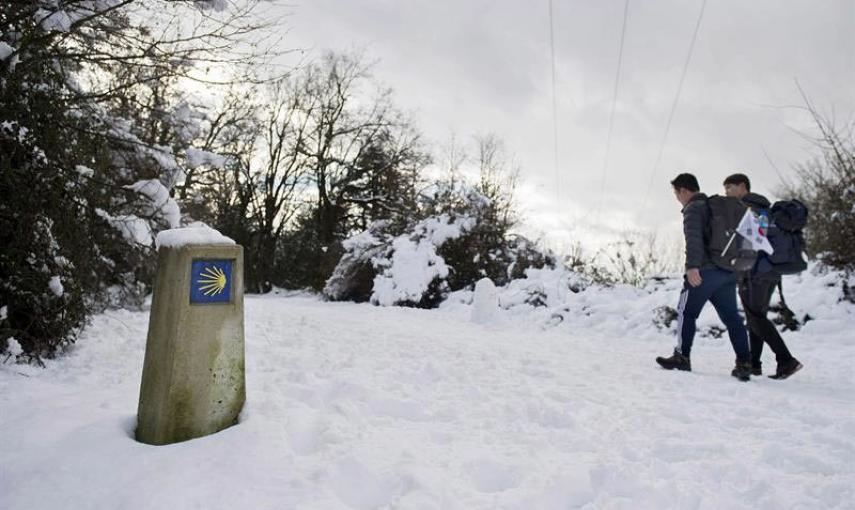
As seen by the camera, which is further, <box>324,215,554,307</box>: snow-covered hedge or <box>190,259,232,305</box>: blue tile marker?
<box>324,215,554,307</box>: snow-covered hedge

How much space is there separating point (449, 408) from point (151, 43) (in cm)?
428

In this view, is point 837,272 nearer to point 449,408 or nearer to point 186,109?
point 449,408

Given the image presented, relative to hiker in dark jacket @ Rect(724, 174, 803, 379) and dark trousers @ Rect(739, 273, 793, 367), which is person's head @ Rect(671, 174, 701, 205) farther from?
dark trousers @ Rect(739, 273, 793, 367)

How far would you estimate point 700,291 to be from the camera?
5098mm

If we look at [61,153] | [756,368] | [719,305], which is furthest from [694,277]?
[61,153]

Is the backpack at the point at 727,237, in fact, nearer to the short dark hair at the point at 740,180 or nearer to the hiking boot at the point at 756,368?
the short dark hair at the point at 740,180

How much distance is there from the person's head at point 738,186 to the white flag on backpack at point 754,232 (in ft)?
1.14

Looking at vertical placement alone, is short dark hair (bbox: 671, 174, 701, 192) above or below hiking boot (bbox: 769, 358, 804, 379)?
above

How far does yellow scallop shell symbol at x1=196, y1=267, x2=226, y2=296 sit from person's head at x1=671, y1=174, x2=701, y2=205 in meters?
4.60

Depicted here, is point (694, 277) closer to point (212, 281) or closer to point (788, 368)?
point (788, 368)

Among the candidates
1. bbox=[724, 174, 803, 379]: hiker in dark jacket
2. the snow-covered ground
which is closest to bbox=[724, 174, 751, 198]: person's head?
bbox=[724, 174, 803, 379]: hiker in dark jacket

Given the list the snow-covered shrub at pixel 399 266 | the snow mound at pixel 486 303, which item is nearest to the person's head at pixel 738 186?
the snow mound at pixel 486 303

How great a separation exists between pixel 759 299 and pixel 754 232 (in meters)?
0.65

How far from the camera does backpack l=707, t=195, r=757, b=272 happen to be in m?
4.91
